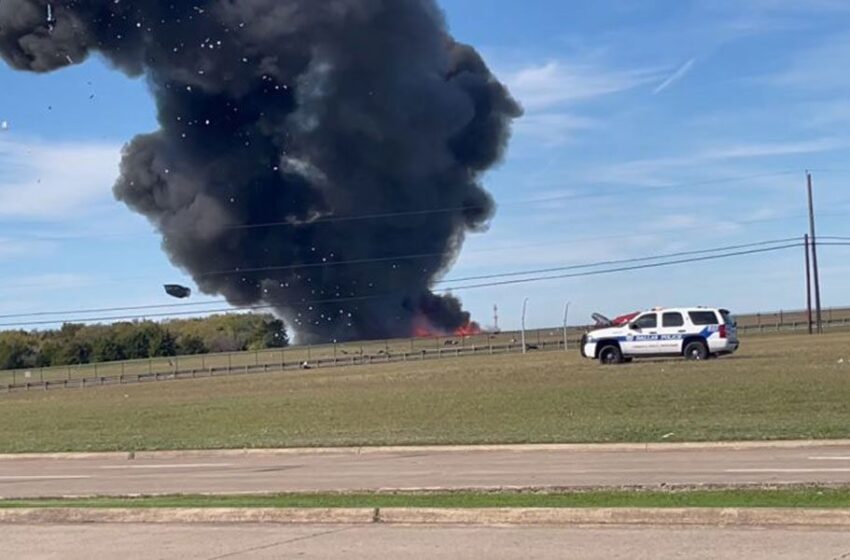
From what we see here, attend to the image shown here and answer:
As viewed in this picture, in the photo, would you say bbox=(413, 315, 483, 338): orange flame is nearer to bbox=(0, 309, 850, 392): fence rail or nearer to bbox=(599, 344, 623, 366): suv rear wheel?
bbox=(0, 309, 850, 392): fence rail

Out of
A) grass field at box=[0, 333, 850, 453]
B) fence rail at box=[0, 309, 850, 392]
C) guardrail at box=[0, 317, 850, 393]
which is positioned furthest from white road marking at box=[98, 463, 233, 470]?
fence rail at box=[0, 309, 850, 392]

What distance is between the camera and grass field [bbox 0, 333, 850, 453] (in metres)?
18.3

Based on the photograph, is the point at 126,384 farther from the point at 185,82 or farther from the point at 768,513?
the point at 768,513

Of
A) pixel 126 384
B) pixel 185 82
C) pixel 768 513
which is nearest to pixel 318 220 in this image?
pixel 185 82

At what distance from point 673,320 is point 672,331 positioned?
1.08 ft

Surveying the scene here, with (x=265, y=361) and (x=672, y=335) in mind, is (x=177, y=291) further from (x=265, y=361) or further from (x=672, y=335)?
(x=672, y=335)

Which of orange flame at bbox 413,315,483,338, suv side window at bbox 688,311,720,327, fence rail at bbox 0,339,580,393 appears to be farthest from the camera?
orange flame at bbox 413,315,483,338

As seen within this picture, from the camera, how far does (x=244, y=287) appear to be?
3765 inches

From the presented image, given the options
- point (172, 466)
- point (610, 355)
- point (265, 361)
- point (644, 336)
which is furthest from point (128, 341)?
point (172, 466)

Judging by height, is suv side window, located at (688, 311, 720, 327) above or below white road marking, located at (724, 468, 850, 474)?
above

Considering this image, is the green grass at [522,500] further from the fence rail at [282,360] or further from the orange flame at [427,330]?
the orange flame at [427,330]

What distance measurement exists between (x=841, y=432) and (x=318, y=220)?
3142 inches

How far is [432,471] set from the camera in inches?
572

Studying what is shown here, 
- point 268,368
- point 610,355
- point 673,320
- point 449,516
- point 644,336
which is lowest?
point 449,516
